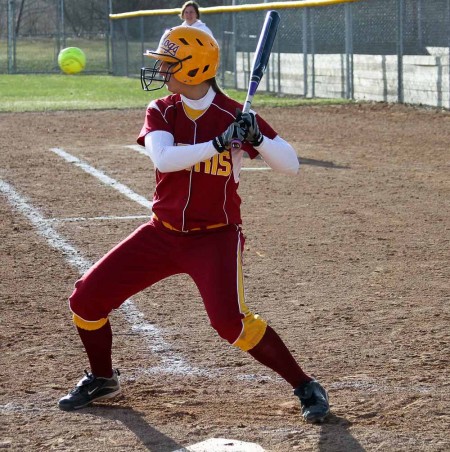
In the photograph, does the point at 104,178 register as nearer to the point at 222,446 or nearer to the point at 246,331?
the point at 246,331

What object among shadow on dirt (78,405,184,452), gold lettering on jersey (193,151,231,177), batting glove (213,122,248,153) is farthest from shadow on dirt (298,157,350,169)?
batting glove (213,122,248,153)

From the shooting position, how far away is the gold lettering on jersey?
173 inches

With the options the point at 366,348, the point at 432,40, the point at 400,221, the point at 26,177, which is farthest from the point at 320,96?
the point at 366,348

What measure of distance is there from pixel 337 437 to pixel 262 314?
76.4 inches

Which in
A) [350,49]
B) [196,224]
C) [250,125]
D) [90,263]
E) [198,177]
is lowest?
[90,263]

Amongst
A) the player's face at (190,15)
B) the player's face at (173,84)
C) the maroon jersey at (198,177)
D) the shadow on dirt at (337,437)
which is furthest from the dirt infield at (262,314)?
the player's face at (190,15)

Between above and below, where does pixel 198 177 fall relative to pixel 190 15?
below

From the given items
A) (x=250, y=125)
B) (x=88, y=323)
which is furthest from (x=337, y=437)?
(x=250, y=125)

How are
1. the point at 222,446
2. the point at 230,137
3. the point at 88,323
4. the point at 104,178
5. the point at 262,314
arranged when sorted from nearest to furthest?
the point at 222,446
the point at 230,137
the point at 88,323
the point at 262,314
the point at 104,178

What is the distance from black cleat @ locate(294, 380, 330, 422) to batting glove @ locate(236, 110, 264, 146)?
108cm

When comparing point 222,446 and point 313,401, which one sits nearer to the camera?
point 222,446

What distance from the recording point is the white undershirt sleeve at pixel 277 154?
4.36 m

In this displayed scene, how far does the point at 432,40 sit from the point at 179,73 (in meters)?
14.6

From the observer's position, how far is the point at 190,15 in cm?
1154
